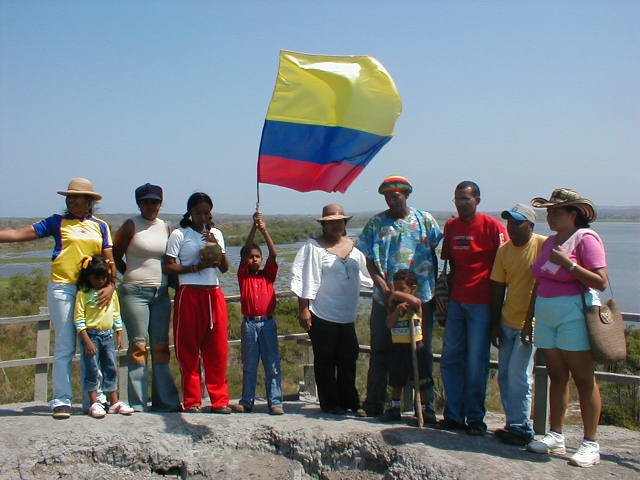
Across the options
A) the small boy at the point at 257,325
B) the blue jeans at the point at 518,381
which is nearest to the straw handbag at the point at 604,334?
the blue jeans at the point at 518,381

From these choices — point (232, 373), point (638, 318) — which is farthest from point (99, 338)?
point (232, 373)

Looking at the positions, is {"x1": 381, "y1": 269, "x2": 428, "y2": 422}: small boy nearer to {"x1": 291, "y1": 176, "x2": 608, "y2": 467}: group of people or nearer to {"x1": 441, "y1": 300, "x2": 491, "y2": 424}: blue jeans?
{"x1": 291, "y1": 176, "x2": 608, "y2": 467}: group of people

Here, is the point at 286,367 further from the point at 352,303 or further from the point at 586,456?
the point at 586,456

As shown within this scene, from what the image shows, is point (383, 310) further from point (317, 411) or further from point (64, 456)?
point (64, 456)

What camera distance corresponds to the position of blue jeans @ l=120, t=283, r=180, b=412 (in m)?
5.36

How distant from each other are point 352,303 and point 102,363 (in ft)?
6.65

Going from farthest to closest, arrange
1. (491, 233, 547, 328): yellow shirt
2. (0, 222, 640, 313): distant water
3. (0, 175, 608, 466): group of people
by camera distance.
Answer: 1. (0, 222, 640, 313): distant water
2. (491, 233, 547, 328): yellow shirt
3. (0, 175, 608, 466): group of people

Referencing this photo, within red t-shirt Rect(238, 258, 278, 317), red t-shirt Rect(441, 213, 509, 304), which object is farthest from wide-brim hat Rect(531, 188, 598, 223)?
red t-shirt Rect(238, 258, 278, 317)

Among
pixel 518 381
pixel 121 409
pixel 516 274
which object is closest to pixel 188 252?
pixel 121 409

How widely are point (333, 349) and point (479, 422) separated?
1.26 meters

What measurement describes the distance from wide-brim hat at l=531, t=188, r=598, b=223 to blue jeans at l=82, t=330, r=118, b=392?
3413 millimetres

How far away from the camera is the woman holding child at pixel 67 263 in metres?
5.04

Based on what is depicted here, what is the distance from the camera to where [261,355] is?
5574 millimetres

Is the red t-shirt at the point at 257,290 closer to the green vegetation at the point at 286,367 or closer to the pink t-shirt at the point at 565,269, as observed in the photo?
the pink t-shirt at the point at 565,269
